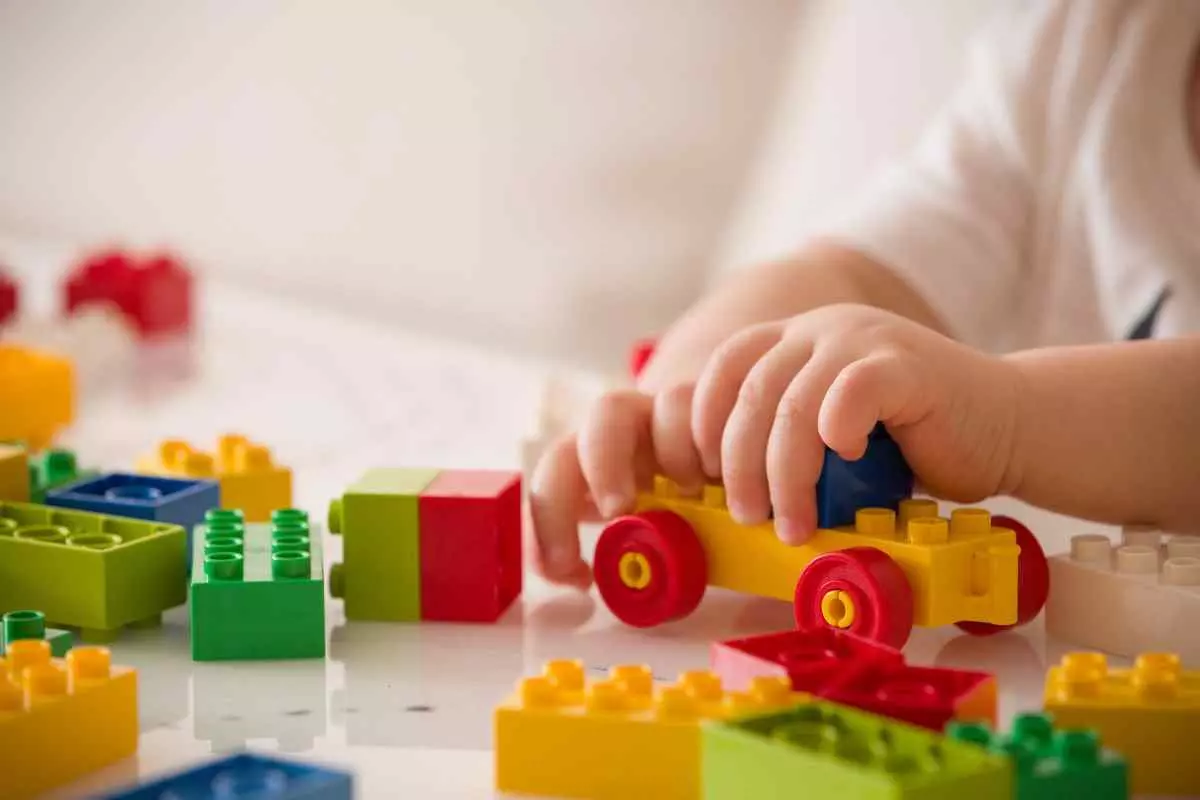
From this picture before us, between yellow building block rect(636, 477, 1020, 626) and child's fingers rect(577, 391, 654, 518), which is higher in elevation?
child's fingers rect(577, 391, 654, 518)

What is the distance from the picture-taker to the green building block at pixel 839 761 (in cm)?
38

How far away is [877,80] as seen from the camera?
130 centimetres

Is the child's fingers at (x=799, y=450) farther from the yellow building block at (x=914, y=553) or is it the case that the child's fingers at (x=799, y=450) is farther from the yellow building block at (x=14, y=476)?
the yellow building block at (x=14, y=476)

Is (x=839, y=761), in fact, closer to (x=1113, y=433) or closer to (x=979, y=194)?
(x=1113, y=433)

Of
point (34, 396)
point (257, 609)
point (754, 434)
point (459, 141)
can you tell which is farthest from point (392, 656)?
point (459, 141)

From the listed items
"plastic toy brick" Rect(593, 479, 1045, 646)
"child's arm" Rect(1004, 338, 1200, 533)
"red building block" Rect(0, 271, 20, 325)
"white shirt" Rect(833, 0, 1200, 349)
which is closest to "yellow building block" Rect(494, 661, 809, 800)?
"plastic toy brick" Rect(593, 479, 1045, 646)

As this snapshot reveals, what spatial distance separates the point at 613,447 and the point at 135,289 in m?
0.76

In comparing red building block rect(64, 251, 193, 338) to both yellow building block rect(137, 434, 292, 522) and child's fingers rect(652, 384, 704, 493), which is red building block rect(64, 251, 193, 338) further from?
child's fingers rect(652, 384, 704, 493)

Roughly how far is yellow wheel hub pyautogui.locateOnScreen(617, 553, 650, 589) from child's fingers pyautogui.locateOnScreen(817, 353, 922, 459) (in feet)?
0.30

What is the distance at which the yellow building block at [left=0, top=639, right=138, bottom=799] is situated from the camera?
1.51 ft

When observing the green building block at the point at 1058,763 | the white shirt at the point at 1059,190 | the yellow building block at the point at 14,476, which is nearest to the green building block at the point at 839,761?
the green building block at the point at 1058,763

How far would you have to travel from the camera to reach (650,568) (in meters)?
0.64

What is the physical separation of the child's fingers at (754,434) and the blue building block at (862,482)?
2 cm

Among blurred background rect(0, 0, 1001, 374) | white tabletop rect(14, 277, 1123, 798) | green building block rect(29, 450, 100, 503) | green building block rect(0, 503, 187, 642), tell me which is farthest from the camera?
blurred background rect(0, 0, 1001, 374)
